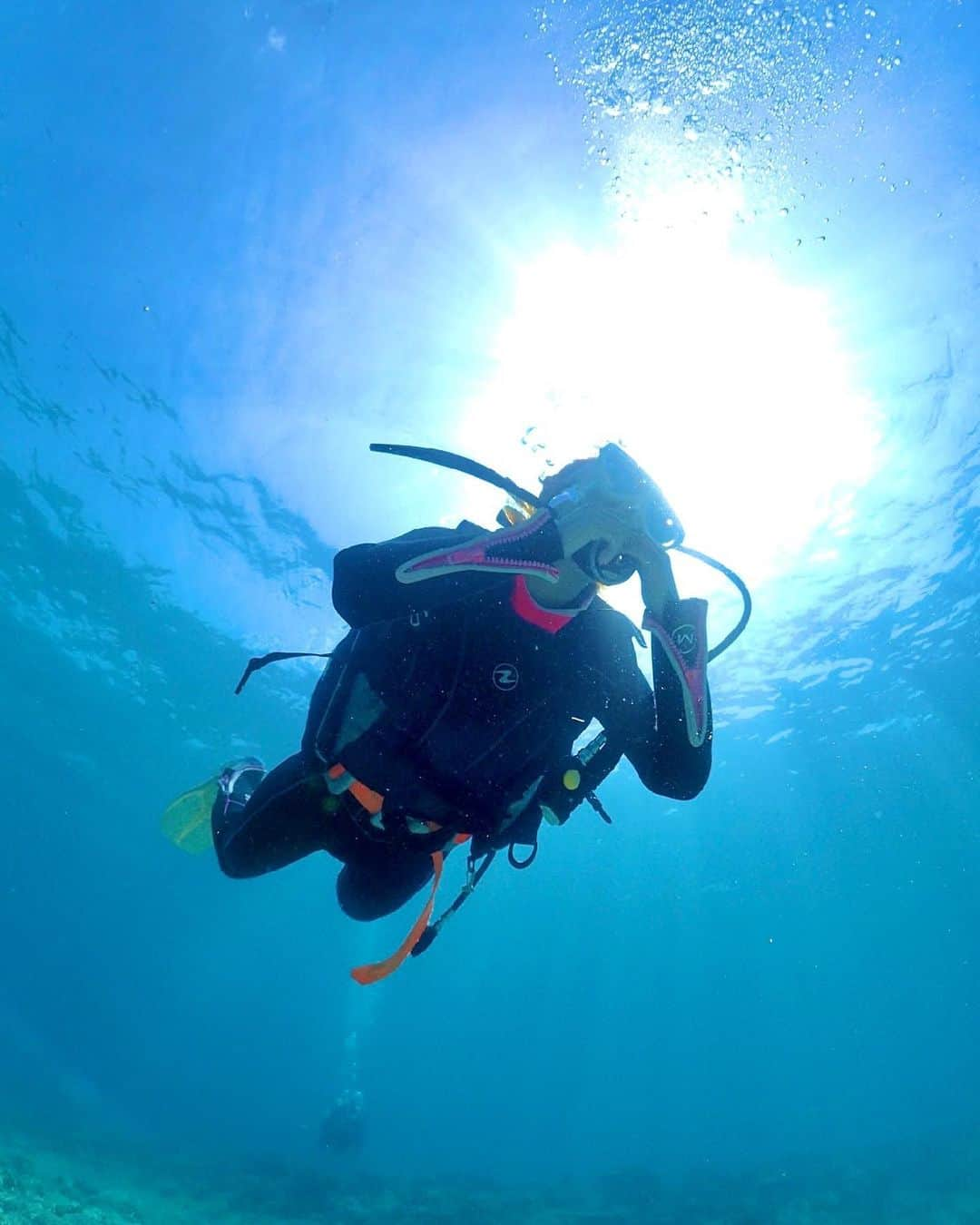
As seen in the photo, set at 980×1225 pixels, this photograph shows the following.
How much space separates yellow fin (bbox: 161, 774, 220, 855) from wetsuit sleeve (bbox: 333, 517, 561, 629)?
7.87 ft

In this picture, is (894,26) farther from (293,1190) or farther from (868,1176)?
(868,1176)

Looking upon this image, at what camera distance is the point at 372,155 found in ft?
28.4

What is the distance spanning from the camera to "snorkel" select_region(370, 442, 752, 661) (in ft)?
9.56

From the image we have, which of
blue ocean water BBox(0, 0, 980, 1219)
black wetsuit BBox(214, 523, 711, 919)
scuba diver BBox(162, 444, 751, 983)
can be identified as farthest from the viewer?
blue ocean water BBox(0, 0, 980, 1219)

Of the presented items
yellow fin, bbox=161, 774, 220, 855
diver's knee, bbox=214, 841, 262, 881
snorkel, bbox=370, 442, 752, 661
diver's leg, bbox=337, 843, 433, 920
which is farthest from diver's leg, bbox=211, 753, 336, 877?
snorkel, bbox=370, 442, 752, 661

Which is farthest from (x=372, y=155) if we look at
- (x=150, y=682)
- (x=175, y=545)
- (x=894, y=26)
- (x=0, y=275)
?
(x=150, y=682)

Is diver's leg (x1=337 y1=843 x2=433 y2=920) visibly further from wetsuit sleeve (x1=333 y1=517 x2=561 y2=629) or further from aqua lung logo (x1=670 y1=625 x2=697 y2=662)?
aqua lung logo (x1=670 y1=625 x2=697 y2=662)

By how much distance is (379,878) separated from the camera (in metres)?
4.18

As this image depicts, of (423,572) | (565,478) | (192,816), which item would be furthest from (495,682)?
(192,816)

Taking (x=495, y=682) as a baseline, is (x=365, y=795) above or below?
below

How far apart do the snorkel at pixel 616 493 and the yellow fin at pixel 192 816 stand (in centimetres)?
308

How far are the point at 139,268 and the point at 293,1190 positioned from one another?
2671cm

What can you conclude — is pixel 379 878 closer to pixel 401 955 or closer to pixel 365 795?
pixel 401 955

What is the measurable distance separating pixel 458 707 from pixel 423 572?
31.8 inches
